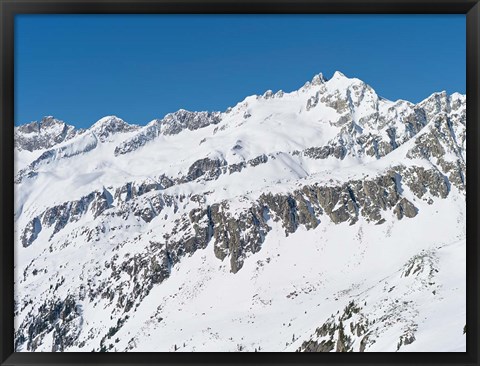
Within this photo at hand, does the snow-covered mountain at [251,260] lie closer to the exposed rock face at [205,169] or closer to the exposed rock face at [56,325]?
the exposed rock face at [56,325]

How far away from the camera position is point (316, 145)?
192 m

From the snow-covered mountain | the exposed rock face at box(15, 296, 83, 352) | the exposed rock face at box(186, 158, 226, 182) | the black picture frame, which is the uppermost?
the exposed rock face at box(186, 158, 226, 182)

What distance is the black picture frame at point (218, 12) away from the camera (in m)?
4.71

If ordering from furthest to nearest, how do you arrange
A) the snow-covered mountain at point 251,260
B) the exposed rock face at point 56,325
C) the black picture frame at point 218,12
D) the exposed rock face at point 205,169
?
1. the exposed rock face at point 205,169
2. the exposed rock face at point 56,325
3. the snow-covered mountain at point 251,260
4. the black picture frame at point 218,12

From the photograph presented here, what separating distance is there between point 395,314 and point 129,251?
89708 millimetres

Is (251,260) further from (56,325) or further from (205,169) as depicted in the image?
Answer: (205,169)

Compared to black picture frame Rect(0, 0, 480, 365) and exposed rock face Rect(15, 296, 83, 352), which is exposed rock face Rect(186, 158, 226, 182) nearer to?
exposed rock face Rect(15, 296, 83, 352)

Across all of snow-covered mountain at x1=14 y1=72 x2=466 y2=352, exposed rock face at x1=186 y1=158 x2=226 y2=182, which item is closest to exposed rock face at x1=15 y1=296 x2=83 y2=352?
snow-covered mountain at x1=14 y1=72 x2=466 y2=352

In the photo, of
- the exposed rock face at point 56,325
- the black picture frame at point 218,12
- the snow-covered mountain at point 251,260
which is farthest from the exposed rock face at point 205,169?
the black picture frame at point 218,12

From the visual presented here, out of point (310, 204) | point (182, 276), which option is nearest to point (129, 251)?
point (182, 276)

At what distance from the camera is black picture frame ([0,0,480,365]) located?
4715 mm

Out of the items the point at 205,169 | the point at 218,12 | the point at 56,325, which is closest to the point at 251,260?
the point at 56,325

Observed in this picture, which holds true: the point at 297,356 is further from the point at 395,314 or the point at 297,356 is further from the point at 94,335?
the point at 94,335

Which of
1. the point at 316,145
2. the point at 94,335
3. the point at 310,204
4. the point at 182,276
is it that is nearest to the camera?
the point at 94,335
